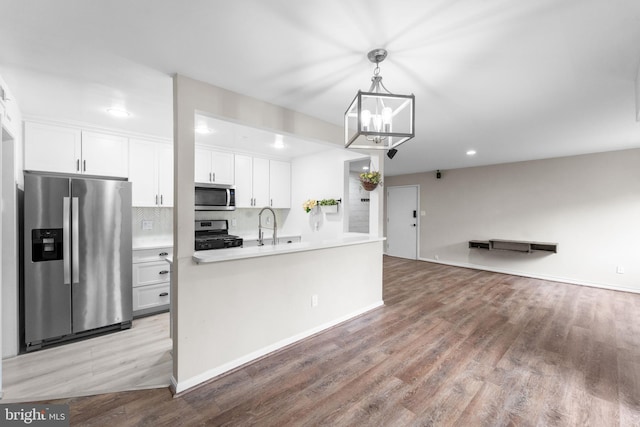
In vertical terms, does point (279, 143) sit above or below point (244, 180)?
above

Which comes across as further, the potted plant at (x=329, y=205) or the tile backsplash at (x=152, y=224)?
the potted plant at (x=329, y=205)

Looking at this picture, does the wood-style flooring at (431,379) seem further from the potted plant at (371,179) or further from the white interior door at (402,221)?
the white interior door at (402,221)

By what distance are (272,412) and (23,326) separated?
109 inches

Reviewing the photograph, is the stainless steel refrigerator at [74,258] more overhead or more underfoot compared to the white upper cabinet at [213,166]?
more underfoot

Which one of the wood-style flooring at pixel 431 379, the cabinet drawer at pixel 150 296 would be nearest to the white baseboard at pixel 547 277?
the wood-style flooring at pixel 431 379

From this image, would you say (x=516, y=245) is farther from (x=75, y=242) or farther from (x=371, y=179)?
(x=75, y=242)

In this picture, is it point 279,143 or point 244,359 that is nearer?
point 244,359

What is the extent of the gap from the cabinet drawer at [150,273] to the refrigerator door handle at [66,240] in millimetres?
627

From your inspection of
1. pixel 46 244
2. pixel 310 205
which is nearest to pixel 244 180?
pixel 310 205

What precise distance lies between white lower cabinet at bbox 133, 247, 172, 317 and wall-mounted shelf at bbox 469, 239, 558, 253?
6006 millimetres

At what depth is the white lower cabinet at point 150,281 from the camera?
3257 mm

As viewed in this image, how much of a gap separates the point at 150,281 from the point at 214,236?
1079 millimetres

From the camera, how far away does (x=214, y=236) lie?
416 cm

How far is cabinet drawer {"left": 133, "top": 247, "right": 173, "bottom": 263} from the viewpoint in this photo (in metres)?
3.27
